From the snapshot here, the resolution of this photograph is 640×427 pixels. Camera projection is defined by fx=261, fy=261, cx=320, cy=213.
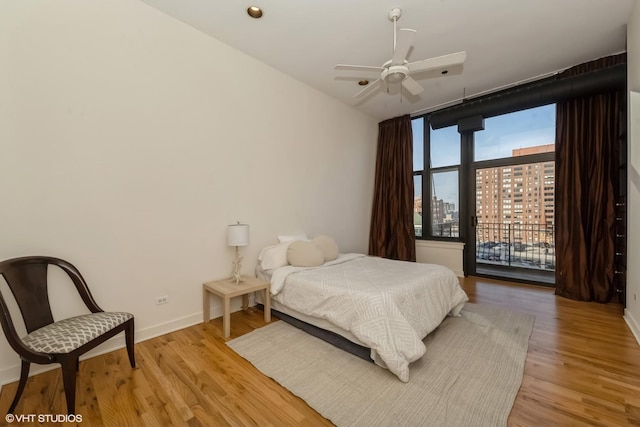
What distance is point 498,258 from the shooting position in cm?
475

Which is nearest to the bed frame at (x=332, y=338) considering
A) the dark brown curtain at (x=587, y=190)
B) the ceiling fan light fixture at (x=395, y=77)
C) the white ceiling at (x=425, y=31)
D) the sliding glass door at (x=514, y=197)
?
the ceiling fan light fixture at (x=395, y=77)

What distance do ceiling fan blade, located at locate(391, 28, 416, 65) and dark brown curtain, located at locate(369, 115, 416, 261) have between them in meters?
2.70

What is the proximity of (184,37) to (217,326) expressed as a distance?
3031mm

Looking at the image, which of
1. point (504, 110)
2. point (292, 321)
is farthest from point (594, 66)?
point (292, 321)

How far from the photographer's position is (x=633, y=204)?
2.56 meters

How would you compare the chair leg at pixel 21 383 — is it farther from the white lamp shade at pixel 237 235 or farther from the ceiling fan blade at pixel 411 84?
the ceiling fan blade at pixel 411 84

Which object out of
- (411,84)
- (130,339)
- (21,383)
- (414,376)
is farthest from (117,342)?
(411,84)

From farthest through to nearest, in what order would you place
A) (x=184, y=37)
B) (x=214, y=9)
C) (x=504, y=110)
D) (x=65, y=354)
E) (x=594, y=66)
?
(x=504, y=110) < (x=594, y=66) < (x=184, y=37) < (x=214, y=9) < (x=65, y=354)

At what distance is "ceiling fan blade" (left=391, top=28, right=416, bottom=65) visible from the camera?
205cm

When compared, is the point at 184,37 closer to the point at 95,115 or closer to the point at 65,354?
the point at 95,115

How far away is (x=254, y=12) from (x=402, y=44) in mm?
1479

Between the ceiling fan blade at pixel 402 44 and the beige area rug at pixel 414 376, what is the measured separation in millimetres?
2556

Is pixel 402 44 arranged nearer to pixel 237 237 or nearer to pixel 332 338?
pixel 237 237

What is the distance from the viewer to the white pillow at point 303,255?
3062mm
